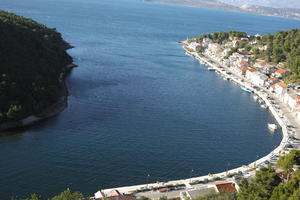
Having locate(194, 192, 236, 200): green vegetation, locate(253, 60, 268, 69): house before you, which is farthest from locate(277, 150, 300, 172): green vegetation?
locate(253, 60, 268, 69): house

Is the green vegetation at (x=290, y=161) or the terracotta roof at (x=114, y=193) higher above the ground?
the green vegetation at (x=290, y=161)

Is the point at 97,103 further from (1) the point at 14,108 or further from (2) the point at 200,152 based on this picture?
(2) the point at 200,152

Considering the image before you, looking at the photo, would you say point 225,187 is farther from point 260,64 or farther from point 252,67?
point 260,64

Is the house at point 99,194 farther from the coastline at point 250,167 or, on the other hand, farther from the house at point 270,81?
the house at point 270,81

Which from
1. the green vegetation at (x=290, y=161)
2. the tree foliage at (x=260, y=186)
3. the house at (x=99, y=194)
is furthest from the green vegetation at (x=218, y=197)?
the green vegetation at (x=290, y=161)

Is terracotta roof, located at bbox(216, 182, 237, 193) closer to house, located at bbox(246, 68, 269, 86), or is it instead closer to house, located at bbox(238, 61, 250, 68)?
house, located at bbox(246, 68, 269, 86)

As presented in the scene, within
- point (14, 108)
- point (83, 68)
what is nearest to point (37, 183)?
point (14, 108)
